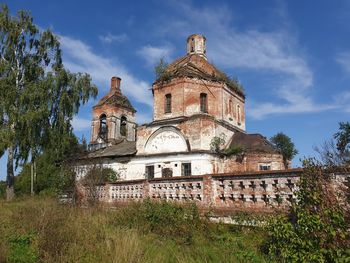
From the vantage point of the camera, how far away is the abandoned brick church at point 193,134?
2198 cm

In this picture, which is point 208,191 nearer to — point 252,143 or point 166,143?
point 166,143

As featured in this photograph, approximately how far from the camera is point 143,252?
247 inches

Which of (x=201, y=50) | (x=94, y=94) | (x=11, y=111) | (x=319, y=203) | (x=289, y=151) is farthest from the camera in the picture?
(x=201, y=50)

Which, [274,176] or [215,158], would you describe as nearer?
[274,176]

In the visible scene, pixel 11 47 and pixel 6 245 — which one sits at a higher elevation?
pixel 11 47

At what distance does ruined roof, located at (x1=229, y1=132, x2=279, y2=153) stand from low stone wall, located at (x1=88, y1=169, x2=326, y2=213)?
36.3 feet

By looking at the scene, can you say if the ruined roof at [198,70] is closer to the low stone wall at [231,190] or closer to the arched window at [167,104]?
the arched window at [167,104]

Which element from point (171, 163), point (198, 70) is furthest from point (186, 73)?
point (171, 163)

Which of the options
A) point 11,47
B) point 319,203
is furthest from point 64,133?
point 319,203

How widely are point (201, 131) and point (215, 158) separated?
6.42 feet

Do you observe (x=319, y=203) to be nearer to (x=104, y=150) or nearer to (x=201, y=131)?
(x=201, y=131)

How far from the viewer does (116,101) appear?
3541 cm

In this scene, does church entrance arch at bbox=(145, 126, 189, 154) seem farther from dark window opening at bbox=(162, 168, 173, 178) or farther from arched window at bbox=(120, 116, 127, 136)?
arched window at bbox=(120, 116, 127, 136)

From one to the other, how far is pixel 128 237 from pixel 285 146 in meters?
22.2
